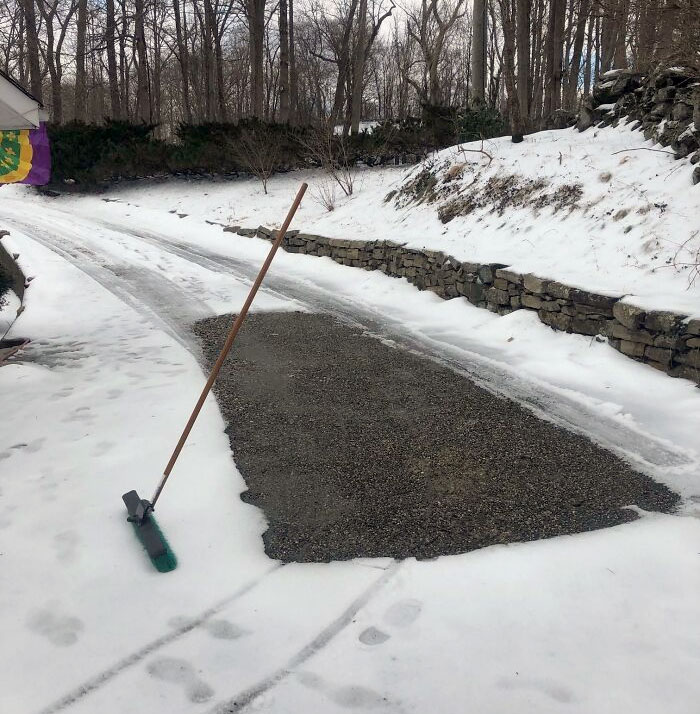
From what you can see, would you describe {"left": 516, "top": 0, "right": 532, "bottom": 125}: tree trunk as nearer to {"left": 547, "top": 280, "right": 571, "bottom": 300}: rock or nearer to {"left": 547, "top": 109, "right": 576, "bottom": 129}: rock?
{"left": 547, "top": 109, "right": 576, "bottom": 129}: rock

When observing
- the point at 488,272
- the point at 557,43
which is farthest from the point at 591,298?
the point at 557,43

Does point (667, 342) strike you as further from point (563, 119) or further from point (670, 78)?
point (563, 119)

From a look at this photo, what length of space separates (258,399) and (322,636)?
278 cm

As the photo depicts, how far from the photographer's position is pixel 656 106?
8.37m

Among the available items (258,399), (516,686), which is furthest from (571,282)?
(516,686)

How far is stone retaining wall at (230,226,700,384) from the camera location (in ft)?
17.0

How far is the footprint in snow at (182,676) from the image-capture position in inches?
87.0

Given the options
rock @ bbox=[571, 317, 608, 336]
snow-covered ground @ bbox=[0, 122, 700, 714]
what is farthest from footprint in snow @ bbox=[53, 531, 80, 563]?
rock @ bbox=[571, 317, 608, 336]

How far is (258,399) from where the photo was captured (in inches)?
199

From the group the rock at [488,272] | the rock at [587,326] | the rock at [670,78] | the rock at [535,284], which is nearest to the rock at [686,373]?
the rock at [587,326]

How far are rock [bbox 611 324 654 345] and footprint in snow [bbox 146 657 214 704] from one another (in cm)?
470

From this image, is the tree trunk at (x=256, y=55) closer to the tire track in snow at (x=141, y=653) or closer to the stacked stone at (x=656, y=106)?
the stacked stone at (x=656, y=106)

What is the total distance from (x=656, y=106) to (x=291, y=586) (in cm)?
850

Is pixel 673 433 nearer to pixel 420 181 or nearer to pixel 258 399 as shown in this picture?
pixel 258 399
